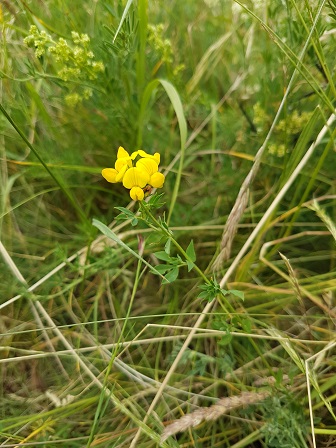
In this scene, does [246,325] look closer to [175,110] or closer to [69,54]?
[175,110]

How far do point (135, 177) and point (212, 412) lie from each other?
1.38 feet

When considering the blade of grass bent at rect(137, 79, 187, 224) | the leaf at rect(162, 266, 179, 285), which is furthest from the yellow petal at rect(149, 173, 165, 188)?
the blade of grass bent at rect(137, 79, 187, 224)

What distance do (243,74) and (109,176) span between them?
30.5 inches

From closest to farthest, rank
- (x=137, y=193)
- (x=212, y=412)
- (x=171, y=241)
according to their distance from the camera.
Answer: (x=137, y=193)
(x=212, y=412)
(x=171, y=241)

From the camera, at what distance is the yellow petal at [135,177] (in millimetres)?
700

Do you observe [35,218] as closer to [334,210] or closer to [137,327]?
[137,327]

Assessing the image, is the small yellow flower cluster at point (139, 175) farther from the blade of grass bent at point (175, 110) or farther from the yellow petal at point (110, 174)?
the blade of grass bent at point (175, 110)

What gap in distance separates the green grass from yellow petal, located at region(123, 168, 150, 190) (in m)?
0.09

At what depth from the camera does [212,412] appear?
820mm

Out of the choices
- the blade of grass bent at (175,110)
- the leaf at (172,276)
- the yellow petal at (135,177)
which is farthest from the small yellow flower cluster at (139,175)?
the blade of grass bent at (175,110)

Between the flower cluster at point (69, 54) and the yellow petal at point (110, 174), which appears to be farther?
the flower cluster at point (69, 54)

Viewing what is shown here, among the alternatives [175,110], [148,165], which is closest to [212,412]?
[148,165]

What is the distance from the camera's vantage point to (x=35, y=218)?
1346mm

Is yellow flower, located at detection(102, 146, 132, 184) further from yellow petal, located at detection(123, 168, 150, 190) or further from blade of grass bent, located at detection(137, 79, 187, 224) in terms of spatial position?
blade of grass bent, located at detection(137, 79, 187, 224)
